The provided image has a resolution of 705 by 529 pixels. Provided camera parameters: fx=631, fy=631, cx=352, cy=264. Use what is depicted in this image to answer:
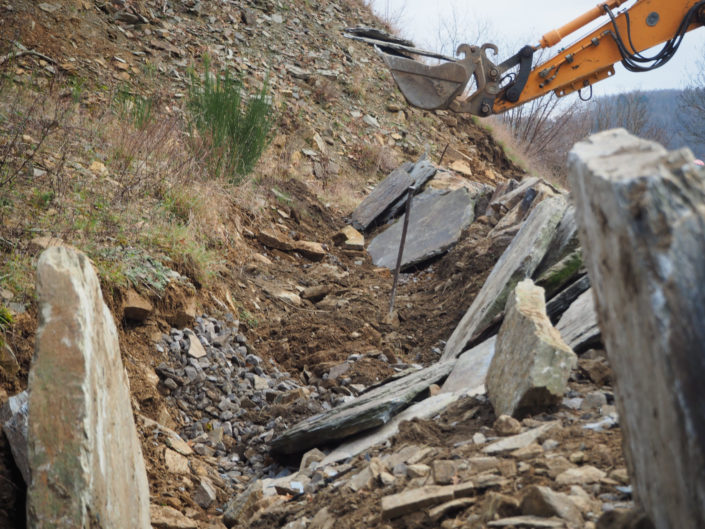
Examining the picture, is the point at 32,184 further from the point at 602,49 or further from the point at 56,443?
the point at 602,49

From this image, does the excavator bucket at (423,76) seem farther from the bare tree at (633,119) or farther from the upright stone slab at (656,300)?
the bare tree at (633,119)

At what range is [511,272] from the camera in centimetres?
408

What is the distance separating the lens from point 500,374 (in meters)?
2.79

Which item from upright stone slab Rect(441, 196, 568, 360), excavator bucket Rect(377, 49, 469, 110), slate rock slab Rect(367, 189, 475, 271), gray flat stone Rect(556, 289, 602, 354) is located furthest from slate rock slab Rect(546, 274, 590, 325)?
excavator bucket Rect(377, 49, 469, 110)

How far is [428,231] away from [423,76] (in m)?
1.75

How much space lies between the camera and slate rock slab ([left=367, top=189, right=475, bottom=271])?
6.95 meters

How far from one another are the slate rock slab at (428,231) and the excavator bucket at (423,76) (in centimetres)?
118

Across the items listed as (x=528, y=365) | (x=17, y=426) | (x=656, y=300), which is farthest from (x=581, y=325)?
(x=17, y=426)

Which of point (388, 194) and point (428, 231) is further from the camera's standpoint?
point (388, 194)

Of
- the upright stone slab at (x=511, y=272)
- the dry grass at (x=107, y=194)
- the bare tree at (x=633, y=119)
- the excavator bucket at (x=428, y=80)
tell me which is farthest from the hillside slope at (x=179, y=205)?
the bare tree at (x=633, y=119)

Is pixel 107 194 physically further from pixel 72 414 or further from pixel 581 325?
pixel 581 325

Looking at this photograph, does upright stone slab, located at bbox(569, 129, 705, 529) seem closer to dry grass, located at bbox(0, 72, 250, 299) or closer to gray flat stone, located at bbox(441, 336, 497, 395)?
gray flat stone, located at bbox(441, 336, 497, 395)

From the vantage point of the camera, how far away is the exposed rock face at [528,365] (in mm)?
2488

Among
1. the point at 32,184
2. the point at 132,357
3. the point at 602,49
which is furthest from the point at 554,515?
the point at 602,49
